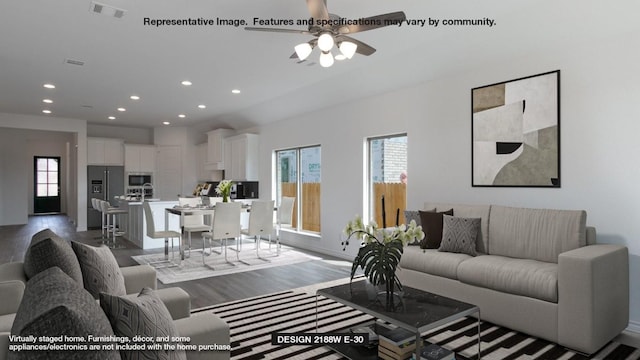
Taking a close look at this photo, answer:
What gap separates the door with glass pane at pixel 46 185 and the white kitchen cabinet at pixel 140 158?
17.7ft

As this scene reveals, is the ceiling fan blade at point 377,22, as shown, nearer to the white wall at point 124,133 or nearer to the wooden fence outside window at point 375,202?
the wooden fence outside window at point 375,202

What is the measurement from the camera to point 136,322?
1243mm

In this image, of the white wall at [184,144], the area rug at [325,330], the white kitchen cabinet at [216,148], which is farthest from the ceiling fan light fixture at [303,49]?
the white wall at [184,144]

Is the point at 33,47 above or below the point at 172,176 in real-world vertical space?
above

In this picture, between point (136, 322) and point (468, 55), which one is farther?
point (468, 55)

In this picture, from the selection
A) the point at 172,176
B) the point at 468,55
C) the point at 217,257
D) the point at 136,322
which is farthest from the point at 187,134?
the point at 136,322

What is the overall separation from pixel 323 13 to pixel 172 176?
8.85 m

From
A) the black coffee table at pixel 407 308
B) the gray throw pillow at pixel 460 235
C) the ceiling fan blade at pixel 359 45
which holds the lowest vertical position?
the black coffee table at pixel 407 308

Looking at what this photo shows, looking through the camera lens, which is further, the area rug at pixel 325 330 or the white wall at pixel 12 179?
the white wall at pixel 12 179

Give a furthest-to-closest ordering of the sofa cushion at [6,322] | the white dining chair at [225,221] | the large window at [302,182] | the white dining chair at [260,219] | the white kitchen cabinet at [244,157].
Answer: the white kitchen cabinet at [244,157] → the large window at [302,182] → the white dining chair at [260,219] → the white dining chair at [225,221] → the sofa cushion at [6,322]

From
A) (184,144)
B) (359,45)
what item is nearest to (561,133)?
(359,45)

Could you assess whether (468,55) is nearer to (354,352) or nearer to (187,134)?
(354,352)

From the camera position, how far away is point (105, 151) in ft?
32.1

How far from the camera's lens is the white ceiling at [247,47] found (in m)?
3.15
